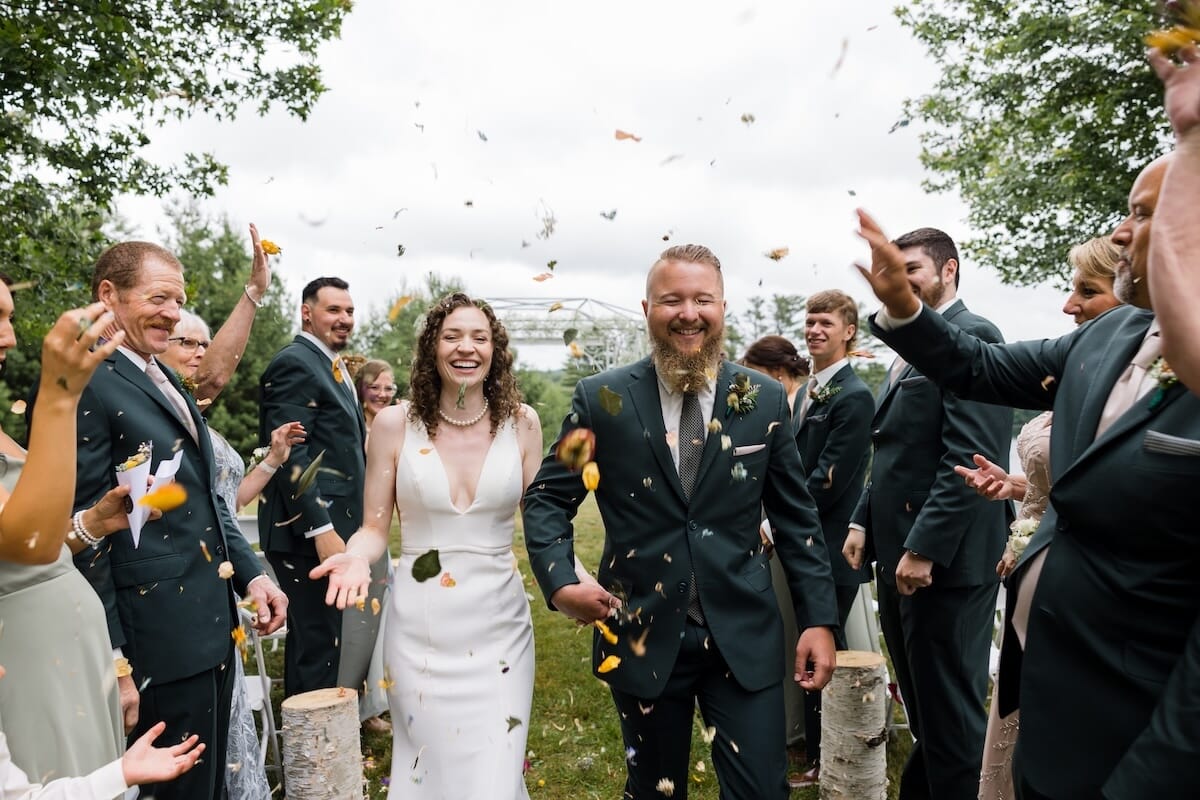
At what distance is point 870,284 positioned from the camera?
2.39 meters

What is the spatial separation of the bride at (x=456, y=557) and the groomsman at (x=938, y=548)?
1774 millimetres

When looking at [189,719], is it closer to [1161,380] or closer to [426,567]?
[426,567]

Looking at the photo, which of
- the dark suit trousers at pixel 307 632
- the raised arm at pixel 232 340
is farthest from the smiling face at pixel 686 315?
the dark suit trousers at pixel 307 632

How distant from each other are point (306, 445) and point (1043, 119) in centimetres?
1414

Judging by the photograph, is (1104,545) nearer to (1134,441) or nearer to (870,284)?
(1134,441)

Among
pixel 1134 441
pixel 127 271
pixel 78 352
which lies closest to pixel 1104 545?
pixel 1134 441

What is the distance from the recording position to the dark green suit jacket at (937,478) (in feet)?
12.2

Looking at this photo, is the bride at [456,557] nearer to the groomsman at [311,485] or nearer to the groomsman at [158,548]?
the groomsman at [158,548]

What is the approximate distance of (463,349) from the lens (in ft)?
13.0

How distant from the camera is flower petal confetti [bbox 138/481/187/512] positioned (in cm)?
270

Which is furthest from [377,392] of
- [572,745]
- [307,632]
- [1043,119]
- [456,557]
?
[1043,119]

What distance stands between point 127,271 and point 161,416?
0.58 metres

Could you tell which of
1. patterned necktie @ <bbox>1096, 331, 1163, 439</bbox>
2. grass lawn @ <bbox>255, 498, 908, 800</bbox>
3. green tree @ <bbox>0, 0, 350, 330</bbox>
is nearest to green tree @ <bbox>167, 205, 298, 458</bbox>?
green tree @ <bbox>0, 0, 350, 330</bbox>

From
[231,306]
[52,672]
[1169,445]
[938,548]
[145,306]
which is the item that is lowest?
[938,548]
